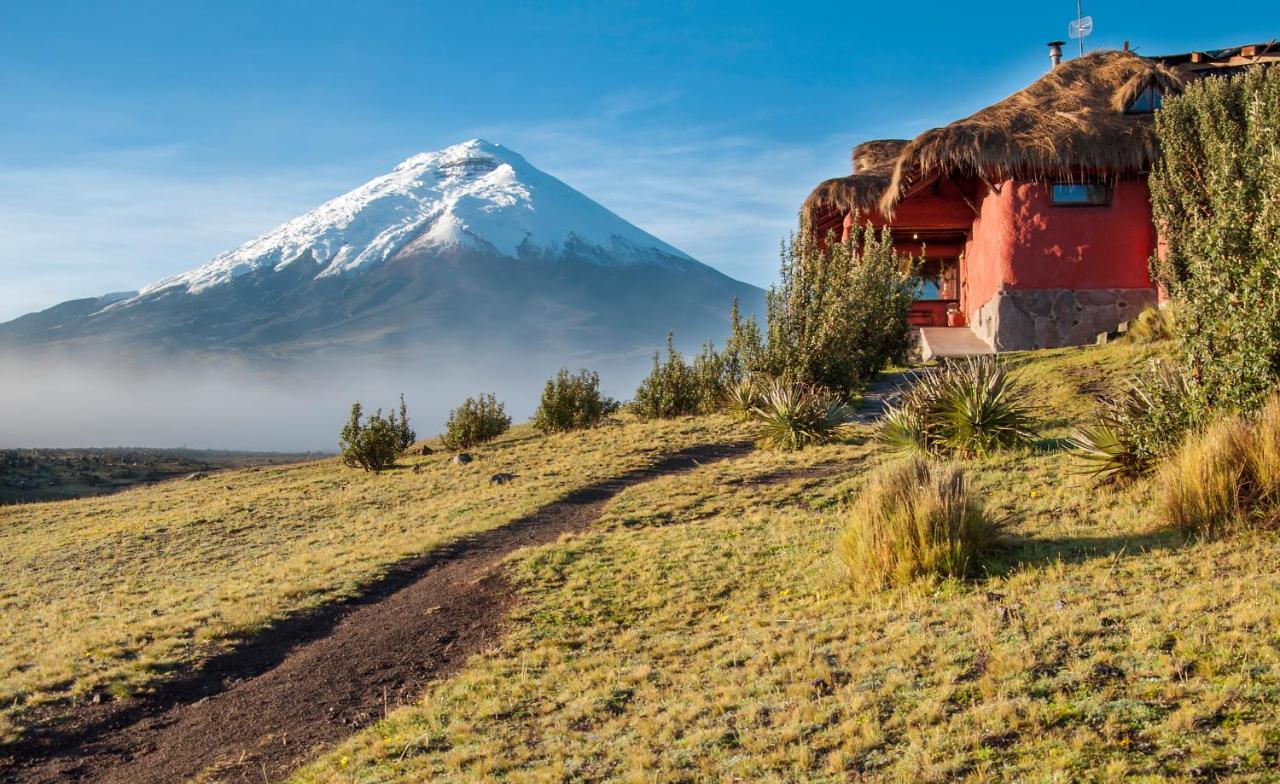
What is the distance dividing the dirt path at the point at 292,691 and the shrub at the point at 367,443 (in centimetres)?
1120

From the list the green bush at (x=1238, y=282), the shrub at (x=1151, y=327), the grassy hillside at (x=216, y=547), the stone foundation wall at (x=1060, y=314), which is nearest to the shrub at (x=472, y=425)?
the grassy hillside at (x=216, y=547)

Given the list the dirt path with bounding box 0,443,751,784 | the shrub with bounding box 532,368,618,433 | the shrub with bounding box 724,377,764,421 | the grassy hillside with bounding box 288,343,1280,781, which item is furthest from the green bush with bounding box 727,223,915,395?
the dirt path with bounding box 0,443,751,784

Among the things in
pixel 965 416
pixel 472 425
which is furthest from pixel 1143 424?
pixel 472 425

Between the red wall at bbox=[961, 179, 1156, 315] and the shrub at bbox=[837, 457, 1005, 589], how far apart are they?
13.1 metres

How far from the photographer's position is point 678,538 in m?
10.3

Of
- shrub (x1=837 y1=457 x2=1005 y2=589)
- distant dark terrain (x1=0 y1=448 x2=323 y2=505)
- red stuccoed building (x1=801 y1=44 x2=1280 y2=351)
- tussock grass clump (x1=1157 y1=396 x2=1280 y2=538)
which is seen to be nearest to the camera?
tussock grass clump (x1=1157 y1=396 x2=1280 y2=538)

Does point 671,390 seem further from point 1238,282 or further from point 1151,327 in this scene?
point 1238,282

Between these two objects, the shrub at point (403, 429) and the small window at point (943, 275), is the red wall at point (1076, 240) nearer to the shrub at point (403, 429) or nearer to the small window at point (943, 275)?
the small window at point (943, 275)

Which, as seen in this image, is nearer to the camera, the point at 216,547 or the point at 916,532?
the point at 916,532

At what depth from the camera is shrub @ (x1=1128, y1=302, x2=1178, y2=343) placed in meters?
16.2

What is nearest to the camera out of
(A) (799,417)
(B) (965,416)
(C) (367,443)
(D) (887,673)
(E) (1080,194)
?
(D) (887,673)

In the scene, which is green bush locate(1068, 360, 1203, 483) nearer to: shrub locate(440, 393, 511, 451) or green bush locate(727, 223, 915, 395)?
green bush locate(727, 223, 915, 395)

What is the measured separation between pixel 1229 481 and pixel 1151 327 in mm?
10547

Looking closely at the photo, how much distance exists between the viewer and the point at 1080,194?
1927cm
